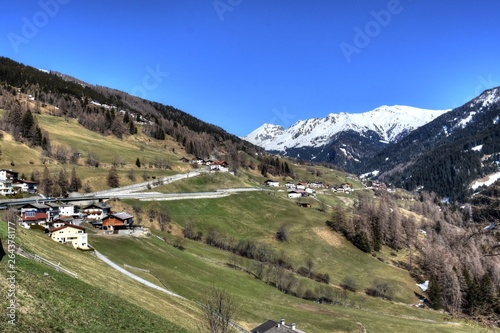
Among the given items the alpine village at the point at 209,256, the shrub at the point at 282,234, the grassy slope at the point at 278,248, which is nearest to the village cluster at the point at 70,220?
the alpine village at the point at 209,256

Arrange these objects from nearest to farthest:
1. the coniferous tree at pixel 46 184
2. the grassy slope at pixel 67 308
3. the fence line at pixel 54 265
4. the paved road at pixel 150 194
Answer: the grassy slope at pixel 67 308 < the fence line at pixel 54 265 < the coniferous tree at pixel 46 184 < the paved road at pixel 150 194

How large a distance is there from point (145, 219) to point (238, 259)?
38.1m

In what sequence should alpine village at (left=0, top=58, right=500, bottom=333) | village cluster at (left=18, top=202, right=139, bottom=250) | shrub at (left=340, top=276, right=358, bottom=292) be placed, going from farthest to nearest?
shrub at (left=340, top=276, right=358, bottom=292), village cluster at (left=18, top=202, right=139, bottom=250), alpine village at (left=0, top=58, right=500, bottom=333)

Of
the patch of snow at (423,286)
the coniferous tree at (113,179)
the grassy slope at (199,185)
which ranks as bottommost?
the patch of snow at (423,286)

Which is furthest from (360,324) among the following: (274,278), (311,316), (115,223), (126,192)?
(126,192)

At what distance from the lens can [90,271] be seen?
45000 mm

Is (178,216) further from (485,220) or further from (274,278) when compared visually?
(485,220)

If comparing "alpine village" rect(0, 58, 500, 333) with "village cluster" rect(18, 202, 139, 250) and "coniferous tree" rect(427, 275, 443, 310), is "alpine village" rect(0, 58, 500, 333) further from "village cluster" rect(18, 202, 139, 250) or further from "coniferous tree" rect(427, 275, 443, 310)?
"village cluster" rect(18, 202, 139, 250)

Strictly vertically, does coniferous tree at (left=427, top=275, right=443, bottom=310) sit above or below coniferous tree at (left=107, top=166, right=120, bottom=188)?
below

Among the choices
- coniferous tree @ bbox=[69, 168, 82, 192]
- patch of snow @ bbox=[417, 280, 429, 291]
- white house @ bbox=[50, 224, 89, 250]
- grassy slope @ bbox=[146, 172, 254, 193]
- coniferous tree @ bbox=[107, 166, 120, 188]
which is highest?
grassy slope @ bbox=[146, 172, 254, 193]

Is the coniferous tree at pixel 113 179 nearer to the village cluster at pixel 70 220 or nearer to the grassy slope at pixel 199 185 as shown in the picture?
the grassy slope at pixel 199 185

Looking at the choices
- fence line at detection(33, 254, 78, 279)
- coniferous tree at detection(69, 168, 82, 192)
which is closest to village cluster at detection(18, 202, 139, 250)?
coniferous tree at detection(69, 168, 82, 192)

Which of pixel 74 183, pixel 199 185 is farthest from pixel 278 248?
pixel 74 183

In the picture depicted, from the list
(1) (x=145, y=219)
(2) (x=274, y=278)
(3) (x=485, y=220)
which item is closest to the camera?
(3) (x=485, y=220)
